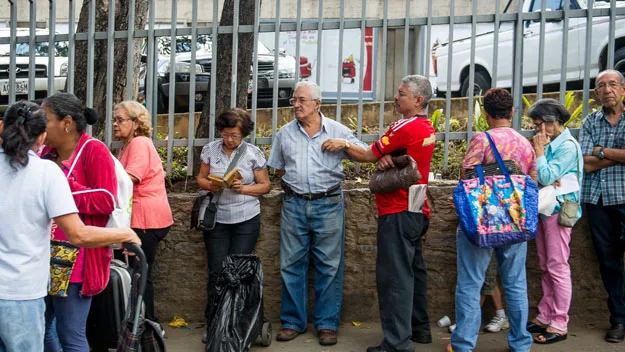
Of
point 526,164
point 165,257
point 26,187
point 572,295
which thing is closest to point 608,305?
point 572,295

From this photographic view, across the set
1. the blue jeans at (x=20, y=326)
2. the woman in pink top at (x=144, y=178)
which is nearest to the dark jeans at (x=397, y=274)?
the woman in pink top at (x=144, y=178)

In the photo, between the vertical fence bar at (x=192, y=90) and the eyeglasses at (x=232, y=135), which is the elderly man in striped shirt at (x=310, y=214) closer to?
the eyeglasses at (x=232, y=135)

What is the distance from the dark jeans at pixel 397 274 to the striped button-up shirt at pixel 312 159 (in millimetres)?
613

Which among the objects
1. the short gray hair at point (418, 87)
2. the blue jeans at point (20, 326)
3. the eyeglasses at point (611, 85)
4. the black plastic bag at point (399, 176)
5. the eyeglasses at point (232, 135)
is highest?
the eyeglasses at point (611, 85)

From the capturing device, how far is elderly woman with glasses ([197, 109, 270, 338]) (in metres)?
6.09

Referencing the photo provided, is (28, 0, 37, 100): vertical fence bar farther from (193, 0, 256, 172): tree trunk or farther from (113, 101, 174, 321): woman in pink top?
(193, 0, 256, 172): tree trunk

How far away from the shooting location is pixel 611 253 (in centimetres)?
606

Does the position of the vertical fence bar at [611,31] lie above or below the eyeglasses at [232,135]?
above

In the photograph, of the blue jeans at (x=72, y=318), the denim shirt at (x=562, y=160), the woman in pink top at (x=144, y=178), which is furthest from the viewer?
the woman in pink top at (x=144, y=178)

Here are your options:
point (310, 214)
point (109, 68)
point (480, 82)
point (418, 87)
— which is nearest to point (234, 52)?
point (109, 68)

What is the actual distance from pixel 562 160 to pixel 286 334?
2.34m

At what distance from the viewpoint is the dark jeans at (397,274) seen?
18.3 ft

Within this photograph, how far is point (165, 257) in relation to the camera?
660 cm

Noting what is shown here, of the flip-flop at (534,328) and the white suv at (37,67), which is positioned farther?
the white suv at (37,67)
